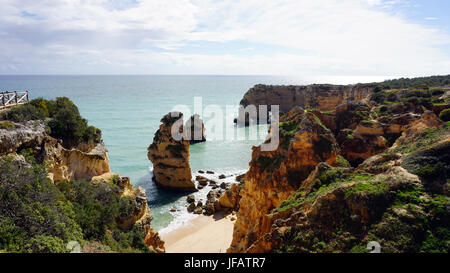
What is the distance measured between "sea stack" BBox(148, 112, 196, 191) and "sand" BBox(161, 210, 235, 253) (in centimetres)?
756

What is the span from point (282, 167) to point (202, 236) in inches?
435

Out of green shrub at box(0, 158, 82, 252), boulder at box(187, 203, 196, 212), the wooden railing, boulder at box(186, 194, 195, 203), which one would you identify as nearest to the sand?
boulder at box(187, 203, 196, 212)

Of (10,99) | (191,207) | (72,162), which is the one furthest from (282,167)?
(10,99)

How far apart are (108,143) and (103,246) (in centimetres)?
4741

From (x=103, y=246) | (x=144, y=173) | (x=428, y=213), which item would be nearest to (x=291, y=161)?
(x=428, y=213)

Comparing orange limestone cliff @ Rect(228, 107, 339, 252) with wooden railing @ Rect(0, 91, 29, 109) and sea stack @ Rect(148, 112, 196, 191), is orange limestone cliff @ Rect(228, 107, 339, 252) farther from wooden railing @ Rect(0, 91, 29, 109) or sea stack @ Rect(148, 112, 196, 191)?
sea stack @ Rect(148, 112, 196, 191)

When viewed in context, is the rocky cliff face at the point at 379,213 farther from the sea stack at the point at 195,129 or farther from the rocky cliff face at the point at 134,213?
the sea stack at the point at 195,129

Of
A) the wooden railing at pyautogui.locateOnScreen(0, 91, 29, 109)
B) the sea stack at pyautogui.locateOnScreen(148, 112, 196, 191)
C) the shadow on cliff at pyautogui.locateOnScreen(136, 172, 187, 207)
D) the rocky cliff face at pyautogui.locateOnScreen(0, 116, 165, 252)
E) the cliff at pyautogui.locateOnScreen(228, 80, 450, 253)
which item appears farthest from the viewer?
the sea stack at pyautogui.locateOnScreen(148, 112, 196, 191)

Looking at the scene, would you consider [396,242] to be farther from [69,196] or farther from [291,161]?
[69,196]

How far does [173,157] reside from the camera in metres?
32.3

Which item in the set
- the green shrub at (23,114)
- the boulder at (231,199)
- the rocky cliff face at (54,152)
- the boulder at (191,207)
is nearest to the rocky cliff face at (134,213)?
the rocky cliff face at (54,152)

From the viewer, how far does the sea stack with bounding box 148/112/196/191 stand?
32281 mm

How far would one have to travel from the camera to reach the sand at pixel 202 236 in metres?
20.5

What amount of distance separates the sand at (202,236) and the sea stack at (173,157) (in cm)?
756
